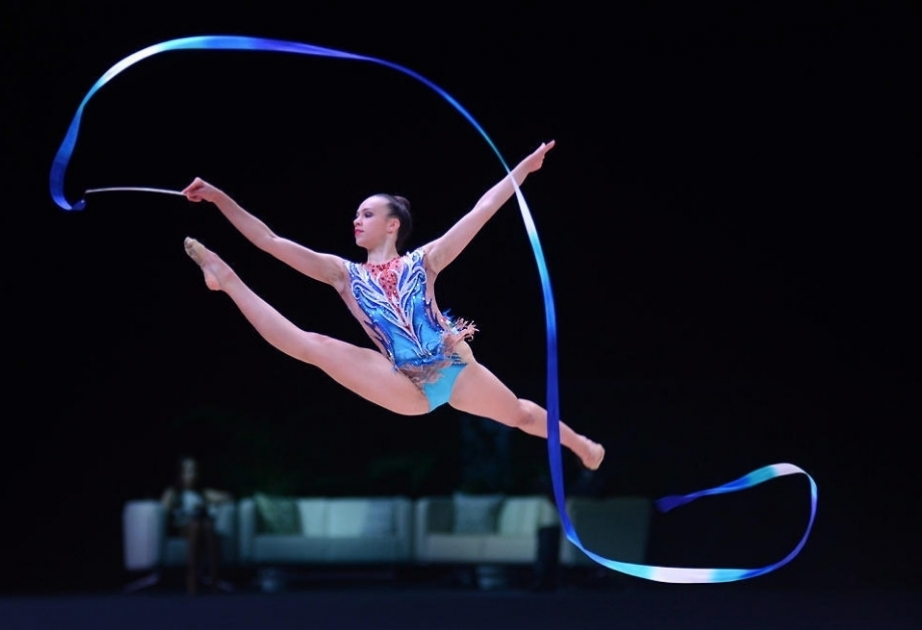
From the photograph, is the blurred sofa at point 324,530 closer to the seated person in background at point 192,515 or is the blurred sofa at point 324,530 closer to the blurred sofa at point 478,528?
the blurred sofa at point 478,528

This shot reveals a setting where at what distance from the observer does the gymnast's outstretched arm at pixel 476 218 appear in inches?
168

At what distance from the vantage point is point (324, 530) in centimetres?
912

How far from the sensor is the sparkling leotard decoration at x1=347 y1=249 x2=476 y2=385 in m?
4.29

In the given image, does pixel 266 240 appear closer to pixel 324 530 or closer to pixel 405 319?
pixel 405 319

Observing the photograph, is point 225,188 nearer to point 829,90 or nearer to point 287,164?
point 287,164

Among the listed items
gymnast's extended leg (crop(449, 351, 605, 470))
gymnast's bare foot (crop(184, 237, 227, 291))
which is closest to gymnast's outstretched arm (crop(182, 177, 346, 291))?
gymnast's bare foot (crop(184, 237, 227, 291))

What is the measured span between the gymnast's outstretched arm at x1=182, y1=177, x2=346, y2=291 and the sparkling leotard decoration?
0.25 feet

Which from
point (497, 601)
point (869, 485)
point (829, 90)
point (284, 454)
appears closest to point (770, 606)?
point (497, 601)

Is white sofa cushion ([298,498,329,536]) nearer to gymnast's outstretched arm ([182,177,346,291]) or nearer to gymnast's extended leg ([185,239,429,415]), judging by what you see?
gymnast's extended leg ([185,239,429,415])

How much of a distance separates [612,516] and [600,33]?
10.0ft

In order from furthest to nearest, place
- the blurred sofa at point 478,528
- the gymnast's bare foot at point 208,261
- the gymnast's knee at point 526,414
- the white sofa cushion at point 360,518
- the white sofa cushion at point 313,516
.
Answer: the white sofa cushion at point 313,516 < the white sofa cushion at point 360,518 < the blurred sofa at point 478,528 < the gymnast's knee at point 526,414 < the gymnast's bare foot at point 208,261

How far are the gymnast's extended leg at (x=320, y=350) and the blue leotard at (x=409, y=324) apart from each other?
55 millimetres

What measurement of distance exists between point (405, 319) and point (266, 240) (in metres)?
0.54

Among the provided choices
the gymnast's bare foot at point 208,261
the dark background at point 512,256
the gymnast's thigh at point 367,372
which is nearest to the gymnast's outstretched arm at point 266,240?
the gymnast's bare foot at point 208,261
